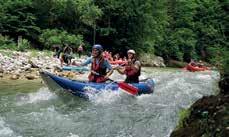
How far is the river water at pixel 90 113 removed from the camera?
8.21 meters

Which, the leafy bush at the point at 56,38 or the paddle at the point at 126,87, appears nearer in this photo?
the paddle at the point at 126,87

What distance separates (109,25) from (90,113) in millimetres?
25089

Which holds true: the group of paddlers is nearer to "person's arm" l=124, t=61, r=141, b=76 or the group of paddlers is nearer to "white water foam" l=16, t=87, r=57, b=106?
"person's arm" l=124, t=61, r=141, b=76

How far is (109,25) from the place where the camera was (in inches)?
1389

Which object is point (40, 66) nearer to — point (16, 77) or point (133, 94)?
point (16, 77)

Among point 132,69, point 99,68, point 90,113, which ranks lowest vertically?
point 90,113

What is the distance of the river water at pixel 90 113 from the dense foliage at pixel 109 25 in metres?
12.1

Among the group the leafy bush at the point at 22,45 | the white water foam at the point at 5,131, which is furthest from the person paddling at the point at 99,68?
the leafy bush at the point at 22,45

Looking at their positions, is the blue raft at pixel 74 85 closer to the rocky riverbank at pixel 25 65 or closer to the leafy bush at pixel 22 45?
the rocky riverbank at pixel 25 65

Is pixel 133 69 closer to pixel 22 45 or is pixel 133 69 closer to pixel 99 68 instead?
pixel 99 68

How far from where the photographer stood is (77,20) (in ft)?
109

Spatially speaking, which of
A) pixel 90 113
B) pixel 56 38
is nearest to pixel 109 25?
pixel 56 38

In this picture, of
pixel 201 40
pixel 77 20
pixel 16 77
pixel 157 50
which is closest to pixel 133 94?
pixel 16 77

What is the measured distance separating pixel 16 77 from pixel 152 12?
76.9ft
